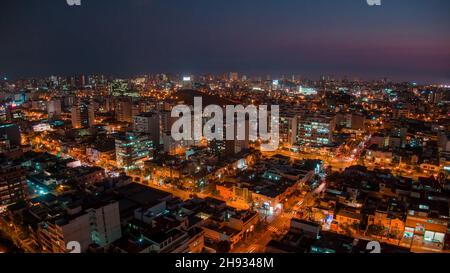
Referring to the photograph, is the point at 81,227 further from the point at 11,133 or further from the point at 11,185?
the point at 11,133

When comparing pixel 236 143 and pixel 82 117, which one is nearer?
pixel 236 143

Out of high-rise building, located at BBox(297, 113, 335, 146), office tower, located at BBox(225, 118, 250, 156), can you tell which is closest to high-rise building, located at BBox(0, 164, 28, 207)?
office tower, located at BBox(225, 118, 250, 156)

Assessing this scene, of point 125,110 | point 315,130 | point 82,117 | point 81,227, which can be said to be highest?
point 125,110

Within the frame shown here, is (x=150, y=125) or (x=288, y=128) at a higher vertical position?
(x=150, y=125)

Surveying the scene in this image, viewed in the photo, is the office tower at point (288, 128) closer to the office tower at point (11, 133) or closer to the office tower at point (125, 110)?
the office tower at point (125, 110)

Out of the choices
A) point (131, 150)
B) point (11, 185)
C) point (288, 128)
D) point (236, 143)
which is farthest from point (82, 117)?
point (288, 128)

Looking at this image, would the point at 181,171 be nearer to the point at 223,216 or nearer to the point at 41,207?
the point at 223,216

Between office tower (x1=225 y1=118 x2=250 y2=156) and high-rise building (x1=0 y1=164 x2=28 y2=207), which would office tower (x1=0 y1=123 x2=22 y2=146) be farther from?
office tower (x1=225 y1=118 x2=250 y2=156)
